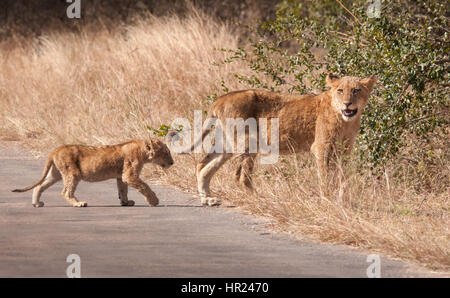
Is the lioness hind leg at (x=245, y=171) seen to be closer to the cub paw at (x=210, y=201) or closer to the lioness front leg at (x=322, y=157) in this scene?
the cub paw at (x=210, y=201)

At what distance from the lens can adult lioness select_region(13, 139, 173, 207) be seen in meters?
9.91

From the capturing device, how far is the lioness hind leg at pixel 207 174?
33.0ft

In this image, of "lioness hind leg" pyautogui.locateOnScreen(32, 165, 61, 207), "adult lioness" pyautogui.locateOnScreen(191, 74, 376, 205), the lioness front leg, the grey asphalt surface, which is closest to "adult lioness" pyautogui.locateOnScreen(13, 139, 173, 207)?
"lioness hind leg" pyautogui.locateOnScreen(32, 165, 61, 207)

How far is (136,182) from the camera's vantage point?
32.5 feet

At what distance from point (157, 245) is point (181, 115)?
6074 mm

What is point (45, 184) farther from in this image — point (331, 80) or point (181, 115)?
point (181, 115)

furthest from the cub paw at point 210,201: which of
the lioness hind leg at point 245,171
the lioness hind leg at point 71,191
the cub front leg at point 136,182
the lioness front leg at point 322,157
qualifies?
the lioness hind leg at point 71,191

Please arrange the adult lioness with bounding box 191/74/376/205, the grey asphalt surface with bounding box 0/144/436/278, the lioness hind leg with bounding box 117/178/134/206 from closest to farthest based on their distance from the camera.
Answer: the grey asphalt surface with bounding box 0/144/436/278
the adult lioness with bounding box 191/74/376/205
the lioness hind leg with bounding box 117/178/134/206

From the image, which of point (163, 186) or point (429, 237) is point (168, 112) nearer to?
point (163, 186)

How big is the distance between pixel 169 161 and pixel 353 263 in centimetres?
347

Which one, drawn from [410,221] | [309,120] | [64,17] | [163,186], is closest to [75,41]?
[64,17]

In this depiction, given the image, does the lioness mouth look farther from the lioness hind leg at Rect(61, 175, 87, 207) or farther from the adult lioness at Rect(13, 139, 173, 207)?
the lioness hind leg at Rect(61, 175, 87, 207)

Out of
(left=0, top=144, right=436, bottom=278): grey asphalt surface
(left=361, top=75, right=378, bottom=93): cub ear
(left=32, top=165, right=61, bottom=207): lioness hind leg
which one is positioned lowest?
(left=0, top=144, right=436, bottom=278): grey asphalt surface

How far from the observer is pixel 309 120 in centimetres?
1009
